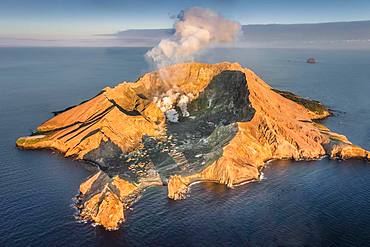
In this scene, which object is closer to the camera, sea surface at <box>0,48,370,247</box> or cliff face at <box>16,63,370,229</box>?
sea surface at <box>0,48,370,247</box>

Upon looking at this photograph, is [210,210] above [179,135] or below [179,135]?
below

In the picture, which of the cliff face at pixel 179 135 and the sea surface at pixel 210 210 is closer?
the sea surface at pixel 210 210

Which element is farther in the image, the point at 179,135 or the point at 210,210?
the point at 179,135

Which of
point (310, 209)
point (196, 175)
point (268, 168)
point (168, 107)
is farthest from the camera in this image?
point (168, 107)

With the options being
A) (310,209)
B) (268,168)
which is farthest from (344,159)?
(310,209)

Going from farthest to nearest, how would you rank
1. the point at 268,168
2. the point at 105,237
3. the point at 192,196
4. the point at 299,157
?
the point at 299,157
the point at 268,168
the point at 192,196
the point at 105,237

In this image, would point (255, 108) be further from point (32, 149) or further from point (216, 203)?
point (32, 149)

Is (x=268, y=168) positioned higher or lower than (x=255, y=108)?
lower

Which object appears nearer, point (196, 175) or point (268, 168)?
point (196, 175)
